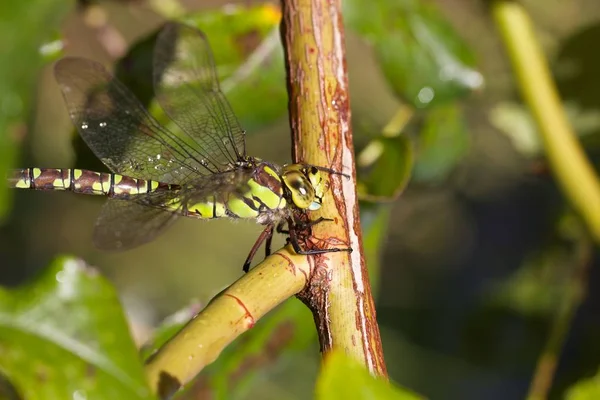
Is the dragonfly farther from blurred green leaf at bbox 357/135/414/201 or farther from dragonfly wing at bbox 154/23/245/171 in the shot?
blurred green leaf at bbox 357/135/414/201

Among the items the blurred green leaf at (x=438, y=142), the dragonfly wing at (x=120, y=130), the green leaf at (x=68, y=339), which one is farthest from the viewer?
the blurred green leaf at (x=438, y=142)

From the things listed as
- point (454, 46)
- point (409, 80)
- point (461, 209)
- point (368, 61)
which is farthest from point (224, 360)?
point (368, 61)

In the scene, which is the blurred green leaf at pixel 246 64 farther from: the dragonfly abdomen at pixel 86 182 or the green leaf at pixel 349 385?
the green leaf at pixel 349 385

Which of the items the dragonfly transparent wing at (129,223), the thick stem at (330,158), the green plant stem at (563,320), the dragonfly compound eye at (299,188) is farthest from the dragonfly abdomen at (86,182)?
the green plant stem at (563,320)

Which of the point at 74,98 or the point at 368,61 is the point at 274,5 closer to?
the point at 74,98

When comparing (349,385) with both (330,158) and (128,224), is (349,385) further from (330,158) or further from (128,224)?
(128,224)
